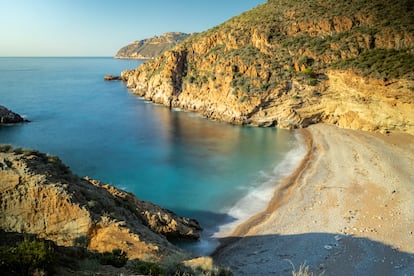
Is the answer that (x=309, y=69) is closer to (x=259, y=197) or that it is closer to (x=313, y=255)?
(x=259, y=197)

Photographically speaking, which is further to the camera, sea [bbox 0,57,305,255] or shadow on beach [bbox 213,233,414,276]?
sea [bbox 0,57,305,255]

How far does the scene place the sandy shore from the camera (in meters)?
12.4

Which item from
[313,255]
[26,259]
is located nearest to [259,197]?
[313,255]

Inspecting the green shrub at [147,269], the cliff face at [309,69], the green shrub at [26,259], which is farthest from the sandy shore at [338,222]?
the green shrub at [26,259]

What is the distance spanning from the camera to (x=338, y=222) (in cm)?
1537

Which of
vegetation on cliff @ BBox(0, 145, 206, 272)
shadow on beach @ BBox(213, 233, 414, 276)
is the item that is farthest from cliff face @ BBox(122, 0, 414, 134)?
vegetation on cliff @ BBox(0, 145, 206, 272)

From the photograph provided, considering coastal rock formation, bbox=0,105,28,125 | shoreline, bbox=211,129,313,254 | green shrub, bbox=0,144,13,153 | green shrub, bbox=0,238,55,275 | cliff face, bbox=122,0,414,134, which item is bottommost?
shoreline, bbox=211,129,313,254

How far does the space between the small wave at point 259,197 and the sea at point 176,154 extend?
6cm

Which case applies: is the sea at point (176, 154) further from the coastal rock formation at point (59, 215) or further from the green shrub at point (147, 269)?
the green shrub at point (147, 269)

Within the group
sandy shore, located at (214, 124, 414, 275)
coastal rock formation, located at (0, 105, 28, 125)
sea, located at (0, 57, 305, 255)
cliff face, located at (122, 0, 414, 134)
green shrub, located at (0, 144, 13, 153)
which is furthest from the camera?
coastal rock formation, located at (0, 105, 28, 125)

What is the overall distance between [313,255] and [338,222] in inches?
133

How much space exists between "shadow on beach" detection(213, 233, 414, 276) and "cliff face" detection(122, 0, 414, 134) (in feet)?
59.7

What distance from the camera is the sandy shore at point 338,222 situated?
1235 cm

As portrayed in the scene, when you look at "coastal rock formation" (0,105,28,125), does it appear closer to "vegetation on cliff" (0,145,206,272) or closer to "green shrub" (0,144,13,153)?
"green shrub" (0,144,13,153)
